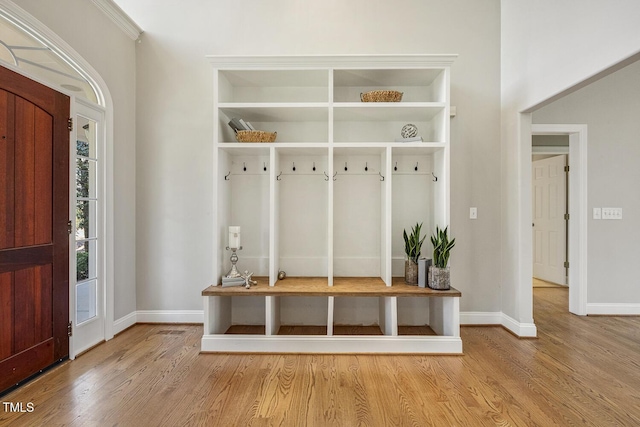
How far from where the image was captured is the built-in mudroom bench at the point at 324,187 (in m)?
2.79

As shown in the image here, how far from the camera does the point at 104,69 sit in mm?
2898

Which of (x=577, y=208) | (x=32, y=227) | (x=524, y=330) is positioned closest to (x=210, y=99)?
(x=32, y=227)

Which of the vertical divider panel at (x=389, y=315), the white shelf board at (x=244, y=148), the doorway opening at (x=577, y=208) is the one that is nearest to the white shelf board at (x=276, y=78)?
the white shelf board at (x=244, y=148)

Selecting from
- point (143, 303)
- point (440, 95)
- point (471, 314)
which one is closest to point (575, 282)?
point (471, 314)

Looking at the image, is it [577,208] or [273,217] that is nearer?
[273,217]

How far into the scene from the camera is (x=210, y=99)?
10.8 feet

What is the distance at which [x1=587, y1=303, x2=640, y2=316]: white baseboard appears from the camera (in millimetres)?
3580

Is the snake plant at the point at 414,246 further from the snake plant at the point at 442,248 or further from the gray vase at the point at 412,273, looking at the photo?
the snake plant at the point at 442,248

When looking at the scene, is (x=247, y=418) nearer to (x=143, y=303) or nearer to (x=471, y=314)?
(x=143, y=303)

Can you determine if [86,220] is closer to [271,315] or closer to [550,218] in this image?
[271,315]

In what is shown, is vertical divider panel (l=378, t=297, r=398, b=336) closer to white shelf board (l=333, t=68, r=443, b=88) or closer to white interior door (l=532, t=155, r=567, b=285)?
white shelf board (l=333, t=68, r=443, b=88)

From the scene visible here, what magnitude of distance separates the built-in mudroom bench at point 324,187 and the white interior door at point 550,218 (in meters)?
3.03

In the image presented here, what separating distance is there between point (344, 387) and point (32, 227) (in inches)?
91.9

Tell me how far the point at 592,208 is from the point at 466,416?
3.09 metres
